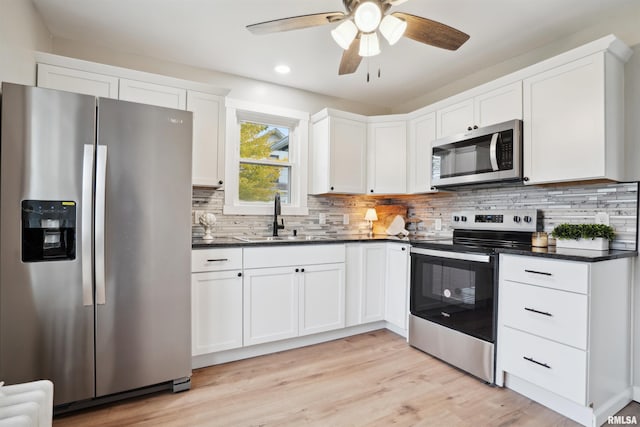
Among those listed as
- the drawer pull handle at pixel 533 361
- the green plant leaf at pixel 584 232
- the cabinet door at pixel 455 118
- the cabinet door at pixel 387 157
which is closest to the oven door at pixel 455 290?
the drawer pull handle at pixel 533 361

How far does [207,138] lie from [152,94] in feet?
1.67

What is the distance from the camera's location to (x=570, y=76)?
2.12 metres

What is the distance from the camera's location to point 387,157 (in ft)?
11.5

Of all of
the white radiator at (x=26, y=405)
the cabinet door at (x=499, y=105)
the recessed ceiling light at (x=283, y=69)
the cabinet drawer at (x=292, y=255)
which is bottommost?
the white radiator at (x=26, y=405)

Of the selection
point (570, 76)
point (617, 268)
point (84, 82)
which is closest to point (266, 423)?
point (617, 268)

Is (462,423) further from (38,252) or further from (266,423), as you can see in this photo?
(38,252)

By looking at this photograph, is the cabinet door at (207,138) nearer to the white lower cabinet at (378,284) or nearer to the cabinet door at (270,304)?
the cabinet door at (270,304)

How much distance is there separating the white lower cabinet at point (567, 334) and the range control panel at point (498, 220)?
0.57 meters

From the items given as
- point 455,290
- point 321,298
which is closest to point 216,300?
point 321,298

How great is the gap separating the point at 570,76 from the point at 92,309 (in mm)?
3254

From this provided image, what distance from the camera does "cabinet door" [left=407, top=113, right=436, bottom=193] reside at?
318 cm

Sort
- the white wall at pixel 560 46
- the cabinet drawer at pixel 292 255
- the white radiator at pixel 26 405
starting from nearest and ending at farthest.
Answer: the white radiator at pixel 26 405 → the white wall at pixel 560 46 → the cabinet drawer at pixel 292 255

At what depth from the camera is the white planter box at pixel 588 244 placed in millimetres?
1997

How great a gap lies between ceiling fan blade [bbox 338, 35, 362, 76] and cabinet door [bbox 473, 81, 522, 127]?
118cm
